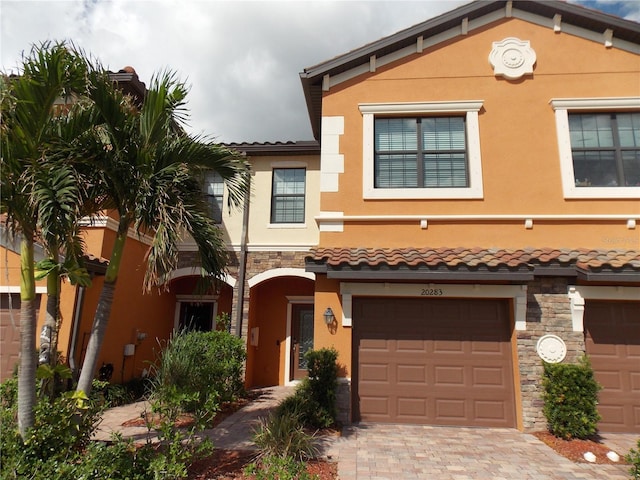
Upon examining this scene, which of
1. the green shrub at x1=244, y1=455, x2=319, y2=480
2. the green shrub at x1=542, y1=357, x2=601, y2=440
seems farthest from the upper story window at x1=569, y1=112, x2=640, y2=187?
the green shrub at x1=244, y1=455, x2=319, y2=480

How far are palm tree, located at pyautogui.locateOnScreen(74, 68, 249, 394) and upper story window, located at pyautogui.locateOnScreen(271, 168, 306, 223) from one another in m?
6.73

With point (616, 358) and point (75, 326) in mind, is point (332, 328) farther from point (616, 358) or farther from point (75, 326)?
point (75, 326)

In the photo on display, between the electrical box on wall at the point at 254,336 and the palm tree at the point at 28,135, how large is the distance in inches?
285

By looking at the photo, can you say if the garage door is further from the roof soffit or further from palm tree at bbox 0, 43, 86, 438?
palm tree at bbox 0, 43, 86, 438

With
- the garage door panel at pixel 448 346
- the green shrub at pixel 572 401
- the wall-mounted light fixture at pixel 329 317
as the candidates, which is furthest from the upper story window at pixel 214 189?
the green shrub at pixel 572 401

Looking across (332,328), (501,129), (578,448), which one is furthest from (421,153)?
(578,448)

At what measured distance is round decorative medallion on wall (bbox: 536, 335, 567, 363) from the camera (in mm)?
7539

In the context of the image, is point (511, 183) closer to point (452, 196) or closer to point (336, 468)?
point (452, 196)

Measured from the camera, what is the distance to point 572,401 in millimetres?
7004

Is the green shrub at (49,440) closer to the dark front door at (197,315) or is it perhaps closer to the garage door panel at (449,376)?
the garage door panel at (449,376)

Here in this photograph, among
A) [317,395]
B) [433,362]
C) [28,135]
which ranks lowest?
[317,395]

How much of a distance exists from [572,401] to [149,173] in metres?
7.76

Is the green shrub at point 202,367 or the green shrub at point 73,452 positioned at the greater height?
the green shrub at point 202,367

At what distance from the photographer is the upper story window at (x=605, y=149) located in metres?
8.53
